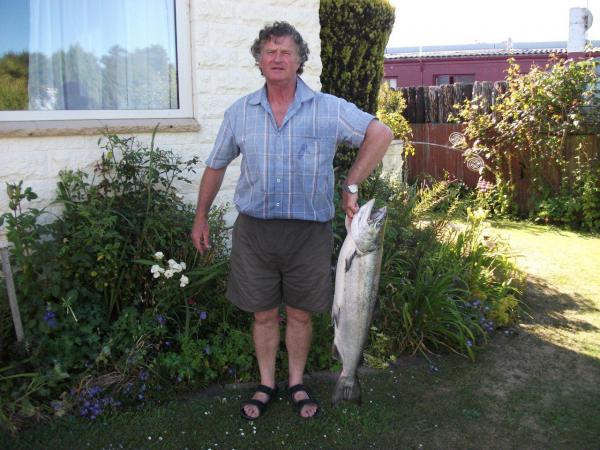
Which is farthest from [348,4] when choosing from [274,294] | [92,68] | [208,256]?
[274,294]

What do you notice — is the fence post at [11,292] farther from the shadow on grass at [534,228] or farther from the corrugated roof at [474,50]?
the corrugated roof at [474,50]

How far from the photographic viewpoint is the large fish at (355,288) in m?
2.80

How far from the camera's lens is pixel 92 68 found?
4.36m

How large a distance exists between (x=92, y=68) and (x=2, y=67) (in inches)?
24.3

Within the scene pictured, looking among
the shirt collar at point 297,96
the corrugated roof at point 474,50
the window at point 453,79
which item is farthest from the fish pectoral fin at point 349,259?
the window at point 453,79

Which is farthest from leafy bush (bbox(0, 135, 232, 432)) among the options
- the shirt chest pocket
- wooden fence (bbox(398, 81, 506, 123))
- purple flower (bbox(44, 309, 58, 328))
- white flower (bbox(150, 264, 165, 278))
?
wooden fence (bbox(398, 81, 506, 123))

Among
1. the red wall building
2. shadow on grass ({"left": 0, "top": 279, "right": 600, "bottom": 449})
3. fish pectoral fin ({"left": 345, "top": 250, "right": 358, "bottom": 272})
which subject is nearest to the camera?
fish pectoral fin ({"left": 345, "top": 250, "right": 358, "bottom": 272})

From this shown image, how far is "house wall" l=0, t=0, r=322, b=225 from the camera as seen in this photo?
3.93m

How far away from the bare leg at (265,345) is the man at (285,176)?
0.01 meters

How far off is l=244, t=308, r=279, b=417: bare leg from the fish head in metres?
0.84

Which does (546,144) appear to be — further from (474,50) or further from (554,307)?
(474,50)

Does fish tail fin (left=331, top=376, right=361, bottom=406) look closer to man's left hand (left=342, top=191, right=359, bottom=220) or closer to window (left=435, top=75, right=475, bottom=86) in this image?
man's left hand (left=342, top=191, right=359, bottom=220)

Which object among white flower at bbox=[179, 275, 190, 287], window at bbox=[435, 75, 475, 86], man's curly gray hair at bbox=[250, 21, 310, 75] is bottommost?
white flower at bbox=[179, 275, 190, 287]

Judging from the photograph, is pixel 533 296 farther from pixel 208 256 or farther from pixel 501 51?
pixel 501 51
